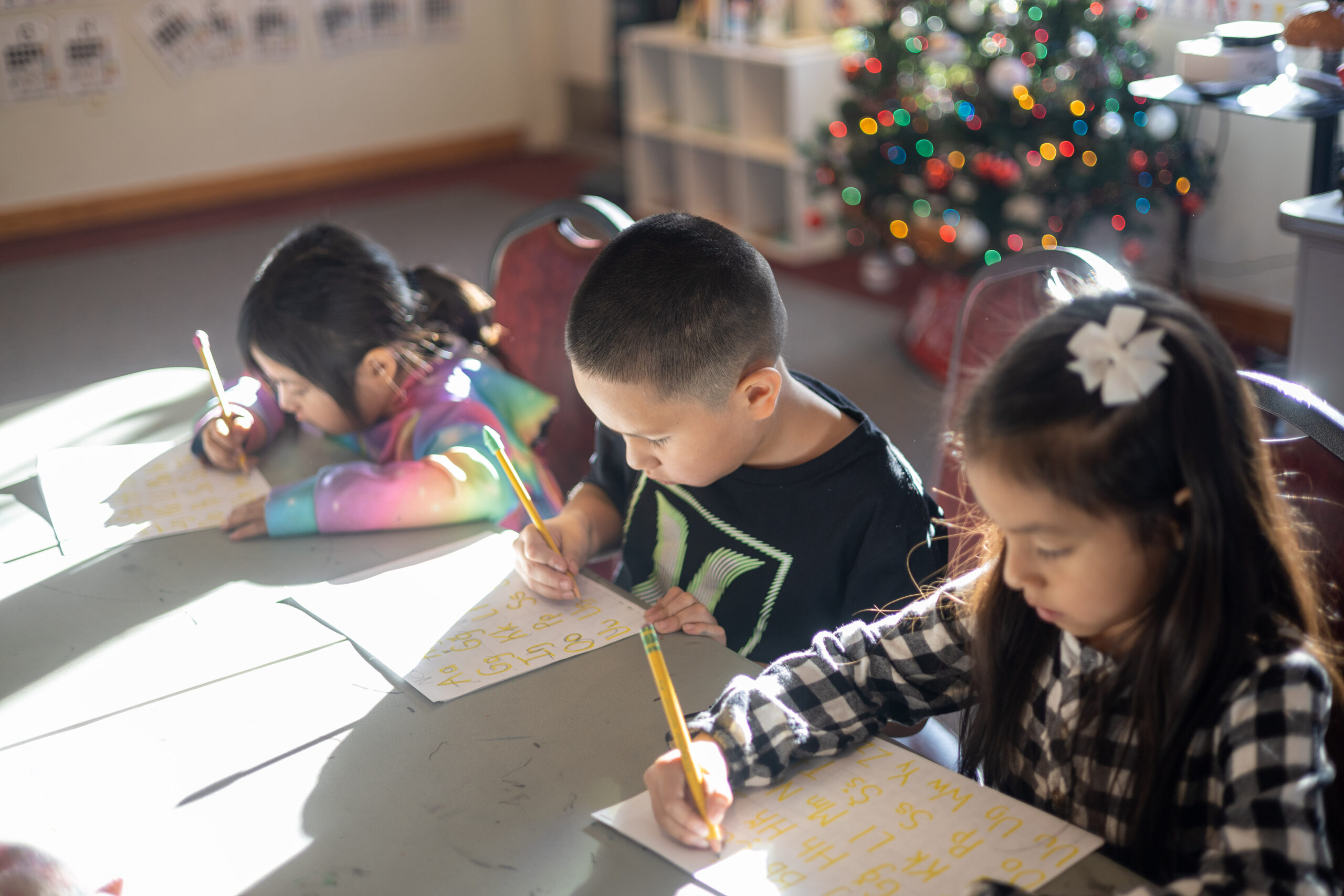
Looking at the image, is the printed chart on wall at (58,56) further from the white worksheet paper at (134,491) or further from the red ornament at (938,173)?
the white worksheet paper at (134,491)

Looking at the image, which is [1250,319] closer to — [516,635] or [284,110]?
[516,635]

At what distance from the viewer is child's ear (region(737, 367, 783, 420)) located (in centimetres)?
105

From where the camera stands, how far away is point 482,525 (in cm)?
121

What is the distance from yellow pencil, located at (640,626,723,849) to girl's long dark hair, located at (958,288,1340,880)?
0.23 meters

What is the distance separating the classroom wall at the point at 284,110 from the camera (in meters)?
4.77

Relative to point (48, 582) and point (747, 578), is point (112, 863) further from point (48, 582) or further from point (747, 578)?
point (747, 578)

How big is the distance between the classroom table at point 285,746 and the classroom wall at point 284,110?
4256 millimetres

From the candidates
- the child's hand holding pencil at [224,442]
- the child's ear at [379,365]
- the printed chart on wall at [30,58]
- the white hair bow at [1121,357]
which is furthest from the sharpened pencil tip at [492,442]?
the printed chart on wall at [30,58]

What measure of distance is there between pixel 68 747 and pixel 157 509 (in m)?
0.44

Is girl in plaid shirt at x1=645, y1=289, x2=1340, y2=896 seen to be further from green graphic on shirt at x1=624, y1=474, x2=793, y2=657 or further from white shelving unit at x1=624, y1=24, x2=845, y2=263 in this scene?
white shelving unit at x1=624, y1=24, x2=845, y2=263

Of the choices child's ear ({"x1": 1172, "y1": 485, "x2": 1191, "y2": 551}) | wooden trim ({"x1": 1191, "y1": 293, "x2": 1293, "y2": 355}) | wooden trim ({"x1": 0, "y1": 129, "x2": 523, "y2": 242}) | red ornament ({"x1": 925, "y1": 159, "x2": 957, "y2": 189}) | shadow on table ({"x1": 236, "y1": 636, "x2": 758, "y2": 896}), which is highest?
child's ear ({"x1": 1172, "y1": 485, "x2": 1191, "y2": 551})

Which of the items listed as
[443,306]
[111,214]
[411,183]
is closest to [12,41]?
[111,214]

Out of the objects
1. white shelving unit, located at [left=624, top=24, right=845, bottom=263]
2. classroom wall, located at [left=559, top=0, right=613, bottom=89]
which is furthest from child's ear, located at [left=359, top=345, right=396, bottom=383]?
classroom wall, located at [left=559, top=0, right=613, bottom=89]

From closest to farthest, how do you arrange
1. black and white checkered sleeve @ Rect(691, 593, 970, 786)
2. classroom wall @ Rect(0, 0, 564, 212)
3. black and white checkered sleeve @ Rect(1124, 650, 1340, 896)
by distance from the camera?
black and white checkered sleeve @ Rect(1124, 650, 1340, 896)
black and white checkered sleeve @ Rect(691, 593, 970, 786)
classroom wall @ Rect(0, 0, 564, 212)
